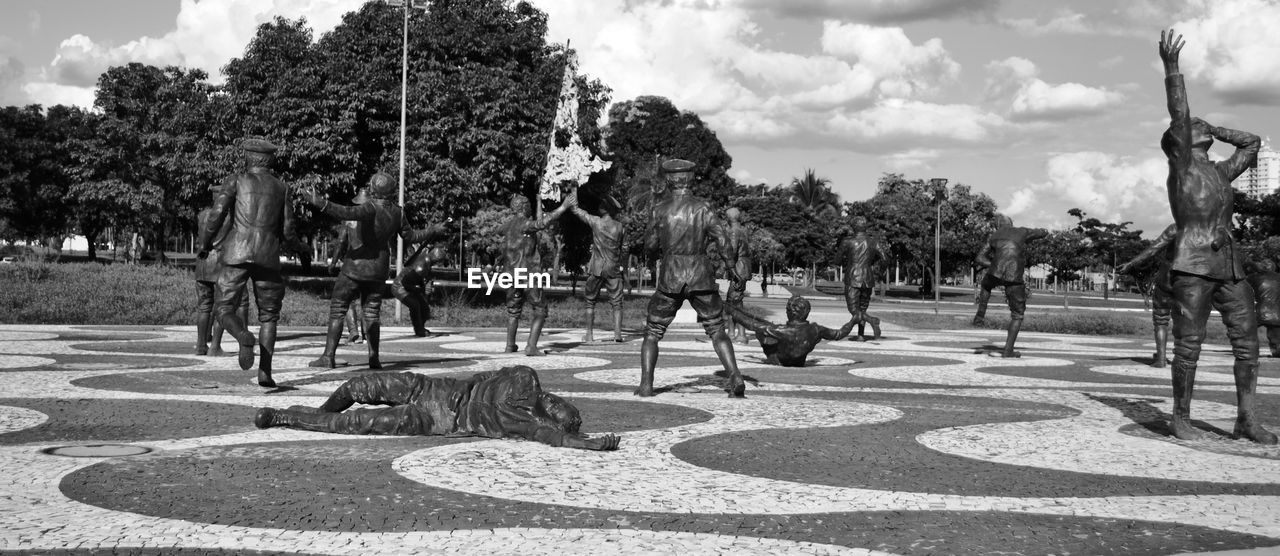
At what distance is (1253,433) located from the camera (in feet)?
23.7

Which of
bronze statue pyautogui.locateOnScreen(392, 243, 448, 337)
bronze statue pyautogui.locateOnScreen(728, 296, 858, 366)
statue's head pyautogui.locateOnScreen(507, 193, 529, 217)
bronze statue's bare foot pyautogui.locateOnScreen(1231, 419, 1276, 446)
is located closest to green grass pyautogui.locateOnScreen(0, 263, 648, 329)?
bronze statue pyautogui.locateOnScreen(392, 243, 448, 337)

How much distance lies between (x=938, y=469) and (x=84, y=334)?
51.8 ft

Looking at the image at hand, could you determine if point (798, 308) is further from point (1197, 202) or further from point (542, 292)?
point (1197, 202)

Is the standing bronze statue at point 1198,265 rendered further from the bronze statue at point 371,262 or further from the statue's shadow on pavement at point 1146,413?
the bronze statue at point 371,262

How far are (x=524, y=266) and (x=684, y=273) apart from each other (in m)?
5.37

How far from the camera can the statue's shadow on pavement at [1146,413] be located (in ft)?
25.7

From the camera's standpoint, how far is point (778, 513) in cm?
491

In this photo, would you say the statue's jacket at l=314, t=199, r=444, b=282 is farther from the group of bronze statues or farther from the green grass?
the green grass

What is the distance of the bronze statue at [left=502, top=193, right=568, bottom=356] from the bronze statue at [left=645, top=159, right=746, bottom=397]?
4.64 metres

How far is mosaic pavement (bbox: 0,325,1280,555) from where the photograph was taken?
14.4 ft

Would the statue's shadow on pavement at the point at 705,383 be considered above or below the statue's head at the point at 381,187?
below

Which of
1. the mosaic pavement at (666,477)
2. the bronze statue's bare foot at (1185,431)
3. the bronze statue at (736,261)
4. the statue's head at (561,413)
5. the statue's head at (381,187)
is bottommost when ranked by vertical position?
the mosaic pavement at (666,477)

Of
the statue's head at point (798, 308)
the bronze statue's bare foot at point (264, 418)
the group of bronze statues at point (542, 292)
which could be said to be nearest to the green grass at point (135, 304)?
the group of bronze statues at point (542, 292)

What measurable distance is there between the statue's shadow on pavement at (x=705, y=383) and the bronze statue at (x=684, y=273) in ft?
2.28
